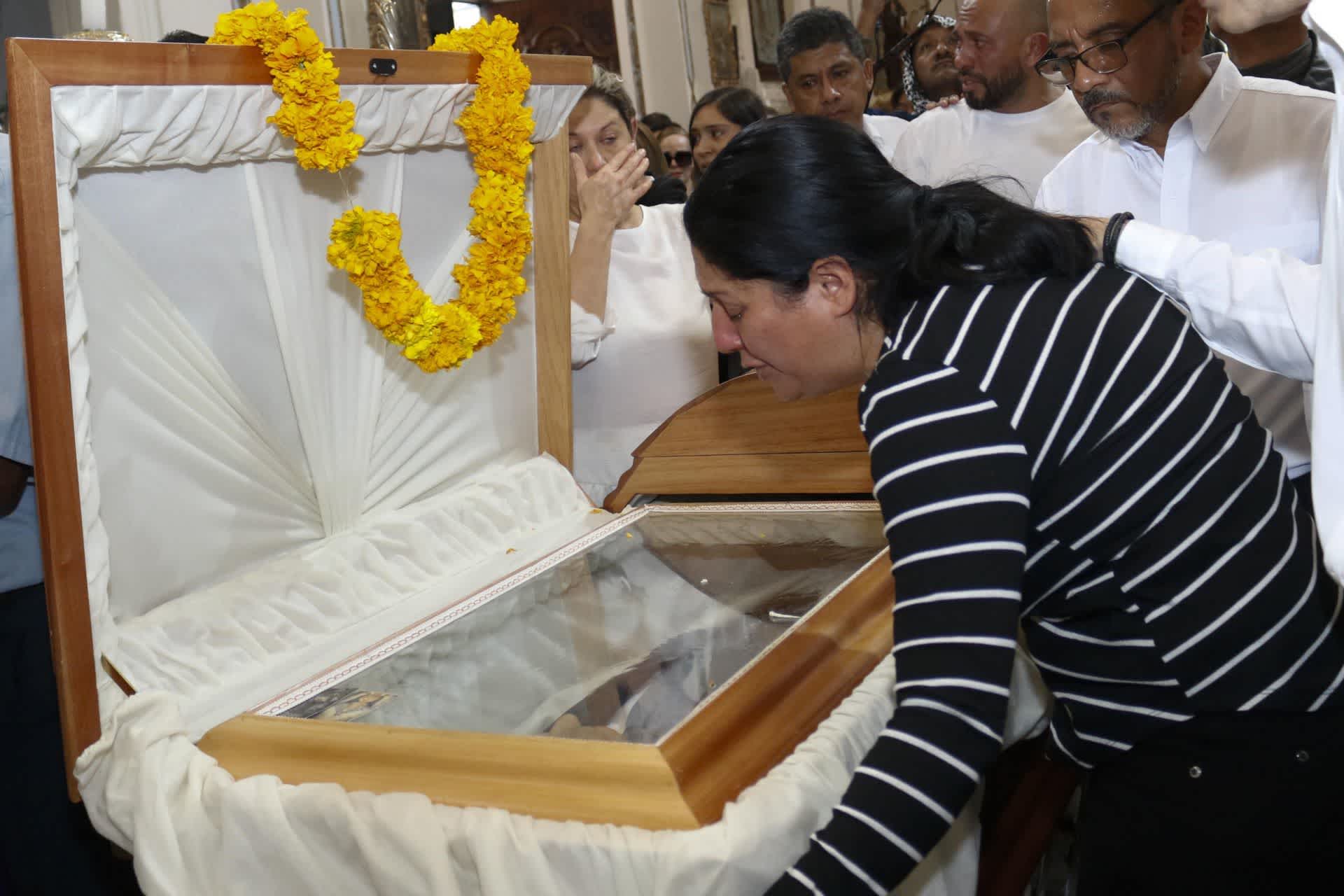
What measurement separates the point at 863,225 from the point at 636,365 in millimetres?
1488

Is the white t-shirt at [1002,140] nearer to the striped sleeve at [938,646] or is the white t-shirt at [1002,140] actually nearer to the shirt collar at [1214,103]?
the shirt collar at [1214,103]

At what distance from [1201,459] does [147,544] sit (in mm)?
1298

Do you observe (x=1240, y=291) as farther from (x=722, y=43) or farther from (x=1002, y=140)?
(x=722, y=43)

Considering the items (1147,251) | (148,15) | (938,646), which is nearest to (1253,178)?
(1147,251)

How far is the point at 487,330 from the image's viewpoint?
2.19 meters

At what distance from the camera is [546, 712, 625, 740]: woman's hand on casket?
4.44ft

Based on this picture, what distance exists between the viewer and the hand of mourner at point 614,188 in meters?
2.63

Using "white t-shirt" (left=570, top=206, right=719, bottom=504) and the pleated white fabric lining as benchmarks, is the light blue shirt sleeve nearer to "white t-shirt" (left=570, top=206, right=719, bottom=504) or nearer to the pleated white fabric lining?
the pleated white fabric lining

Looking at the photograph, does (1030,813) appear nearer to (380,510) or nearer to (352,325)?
(380,510)

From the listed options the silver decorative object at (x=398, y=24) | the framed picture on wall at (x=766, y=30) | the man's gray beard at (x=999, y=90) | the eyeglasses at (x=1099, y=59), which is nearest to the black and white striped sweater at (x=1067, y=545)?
the eyeglasses at (x=1099, y=59)

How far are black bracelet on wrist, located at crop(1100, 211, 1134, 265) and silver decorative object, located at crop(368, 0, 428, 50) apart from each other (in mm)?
3782

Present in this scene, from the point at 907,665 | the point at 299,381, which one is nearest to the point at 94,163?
the point at 299,381

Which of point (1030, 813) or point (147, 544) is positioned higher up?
point (147, 544)

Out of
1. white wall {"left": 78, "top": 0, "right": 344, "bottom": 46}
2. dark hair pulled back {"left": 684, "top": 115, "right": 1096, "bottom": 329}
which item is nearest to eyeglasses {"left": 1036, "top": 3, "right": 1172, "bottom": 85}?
dark hair pulled back {"left": 684, "top": 115, "right": 1096, "bottom": 329}
